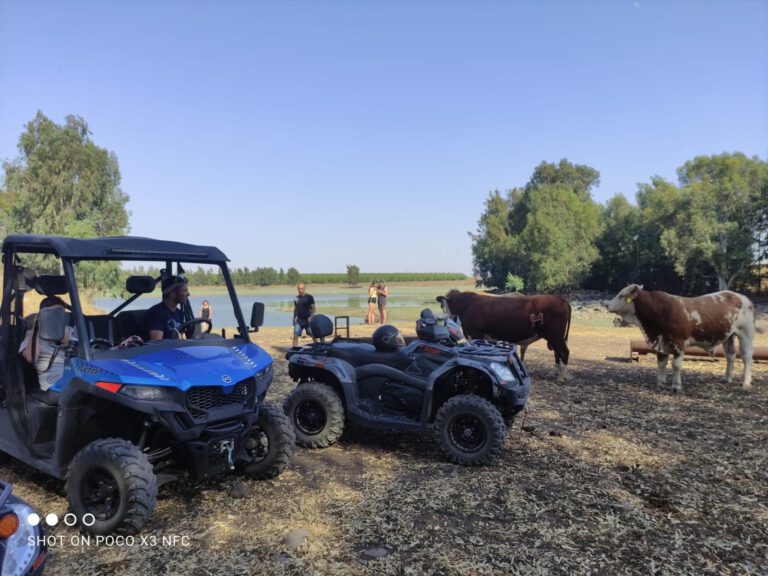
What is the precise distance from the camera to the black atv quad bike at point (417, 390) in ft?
18.7

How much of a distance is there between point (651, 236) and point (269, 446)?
47.4m

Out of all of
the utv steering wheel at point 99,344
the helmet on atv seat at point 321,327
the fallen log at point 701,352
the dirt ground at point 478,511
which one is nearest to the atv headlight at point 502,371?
the dirt ground at point 478,511

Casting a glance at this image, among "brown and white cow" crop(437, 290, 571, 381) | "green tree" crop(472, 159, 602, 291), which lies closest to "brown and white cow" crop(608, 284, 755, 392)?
"brown and white cow" crop(437, 290, 571, 381)

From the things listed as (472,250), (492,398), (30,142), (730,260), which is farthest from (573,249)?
(30,142)

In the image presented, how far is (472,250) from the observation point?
76.8m

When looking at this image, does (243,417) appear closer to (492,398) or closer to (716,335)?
(492,398)

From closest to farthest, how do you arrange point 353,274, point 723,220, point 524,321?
point 524,321
point 723,220
point 353,274

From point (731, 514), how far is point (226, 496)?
4636 millimetres

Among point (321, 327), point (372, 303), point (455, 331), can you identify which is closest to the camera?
point (321, 327)

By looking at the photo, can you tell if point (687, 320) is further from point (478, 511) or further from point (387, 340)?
point (478, 511)

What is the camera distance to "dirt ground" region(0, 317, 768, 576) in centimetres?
374

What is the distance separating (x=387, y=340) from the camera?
6.33 meters

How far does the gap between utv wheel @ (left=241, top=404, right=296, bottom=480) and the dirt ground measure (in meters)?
0.17

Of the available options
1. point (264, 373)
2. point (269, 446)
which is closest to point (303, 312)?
point (269, 446)
